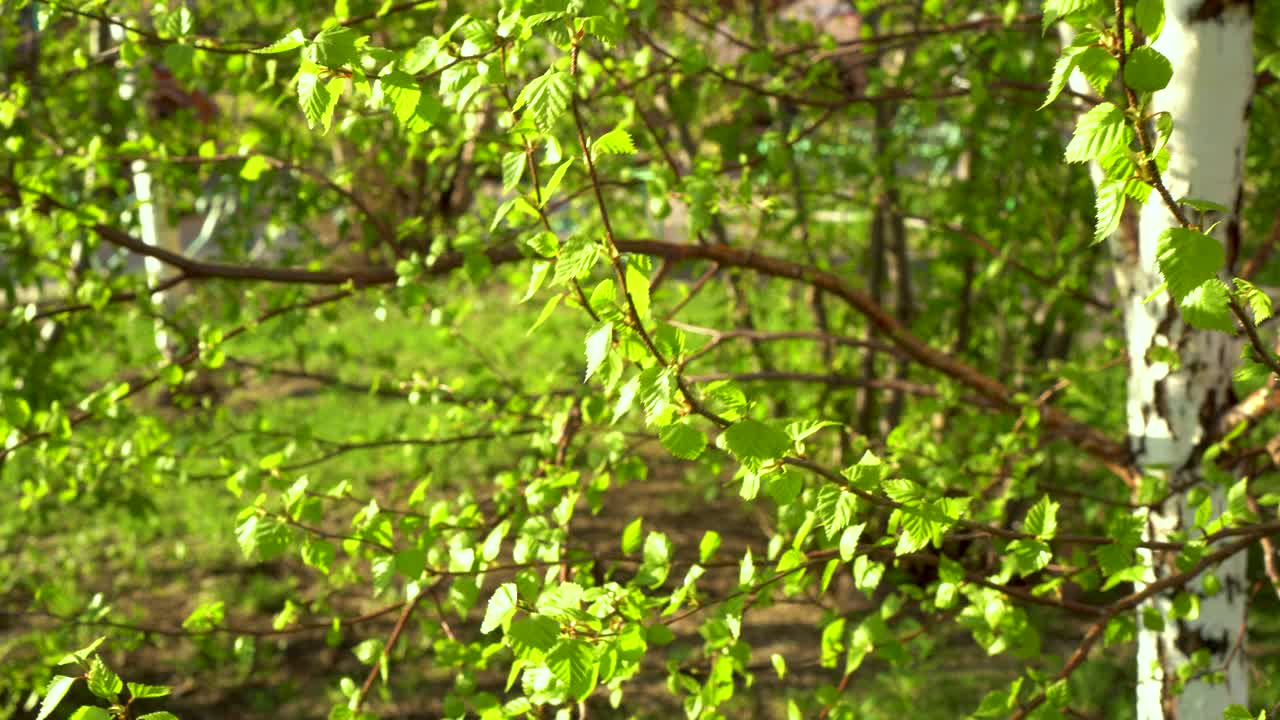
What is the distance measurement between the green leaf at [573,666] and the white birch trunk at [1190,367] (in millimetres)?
1462

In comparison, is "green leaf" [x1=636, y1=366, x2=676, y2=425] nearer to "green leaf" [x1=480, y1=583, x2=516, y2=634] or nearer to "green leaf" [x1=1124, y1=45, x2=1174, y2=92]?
"green leaf" [x1=480, y1=583, x2=516, y2=634]

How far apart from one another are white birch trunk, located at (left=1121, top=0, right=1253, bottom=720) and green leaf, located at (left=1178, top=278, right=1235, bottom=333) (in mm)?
1258

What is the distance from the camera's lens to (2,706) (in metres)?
4.58

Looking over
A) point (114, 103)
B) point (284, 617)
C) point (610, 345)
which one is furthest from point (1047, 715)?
point (114, 103)

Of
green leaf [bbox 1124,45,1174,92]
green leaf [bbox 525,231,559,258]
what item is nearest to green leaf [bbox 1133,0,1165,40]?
green leaf [bbox 1124,45,1174,92]

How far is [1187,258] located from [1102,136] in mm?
125

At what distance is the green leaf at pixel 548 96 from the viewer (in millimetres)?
1134

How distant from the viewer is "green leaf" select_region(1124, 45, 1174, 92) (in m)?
0.93

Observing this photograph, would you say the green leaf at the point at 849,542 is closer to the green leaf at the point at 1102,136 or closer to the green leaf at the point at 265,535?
the green leaf at the point at 1102,136

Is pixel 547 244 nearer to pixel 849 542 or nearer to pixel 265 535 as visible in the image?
pixel 849 542

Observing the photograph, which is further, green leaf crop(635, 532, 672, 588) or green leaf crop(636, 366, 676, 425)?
green leaf crop(635, 532, 672, 588)

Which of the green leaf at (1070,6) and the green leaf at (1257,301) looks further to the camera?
the green leaf at (1257,301)

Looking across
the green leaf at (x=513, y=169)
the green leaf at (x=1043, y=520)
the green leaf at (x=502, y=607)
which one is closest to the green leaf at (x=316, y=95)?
the green leaf at (x=513, y=169)

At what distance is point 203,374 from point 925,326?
4964 millimetres
